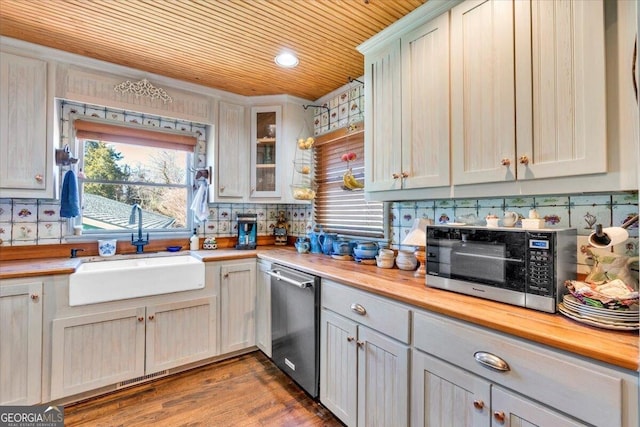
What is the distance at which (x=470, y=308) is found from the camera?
116cm

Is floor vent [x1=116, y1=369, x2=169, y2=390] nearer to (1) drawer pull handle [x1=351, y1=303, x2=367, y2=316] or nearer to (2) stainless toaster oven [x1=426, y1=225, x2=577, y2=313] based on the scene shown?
(1) drawer pull handle [x1=351, y1=303, x2=367, y2=316]

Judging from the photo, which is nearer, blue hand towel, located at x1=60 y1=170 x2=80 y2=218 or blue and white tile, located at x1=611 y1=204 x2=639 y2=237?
blue and white tile, located at x1=611 y1=204 x2=639 y2=237

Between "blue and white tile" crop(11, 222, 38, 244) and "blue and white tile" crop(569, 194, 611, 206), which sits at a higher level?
"blue and white tile" crop(569, 194, 611, 206)

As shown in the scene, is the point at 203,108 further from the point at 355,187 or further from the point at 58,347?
the point at 58,347

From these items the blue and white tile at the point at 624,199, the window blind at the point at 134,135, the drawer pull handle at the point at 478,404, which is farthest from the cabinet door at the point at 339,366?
the window blind at the point at 134,135

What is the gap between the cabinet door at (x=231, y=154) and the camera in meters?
2.82

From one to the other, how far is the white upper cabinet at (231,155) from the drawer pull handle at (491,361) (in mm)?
2406

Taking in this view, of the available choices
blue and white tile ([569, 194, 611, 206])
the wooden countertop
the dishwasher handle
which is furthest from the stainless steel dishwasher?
blue and white tile ([569, 194, 611, 206])

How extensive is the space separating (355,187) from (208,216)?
157 centimetres

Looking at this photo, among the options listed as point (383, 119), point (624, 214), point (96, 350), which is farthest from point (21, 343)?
point (624, 214)

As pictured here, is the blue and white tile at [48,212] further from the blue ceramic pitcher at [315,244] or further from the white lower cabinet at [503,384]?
the white lower cabinet at [503,384]

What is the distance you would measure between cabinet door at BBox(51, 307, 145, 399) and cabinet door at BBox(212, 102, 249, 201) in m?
1.26

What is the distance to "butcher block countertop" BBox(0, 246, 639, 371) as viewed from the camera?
0.84 meters

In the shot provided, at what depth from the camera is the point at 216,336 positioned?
2.45 meters
